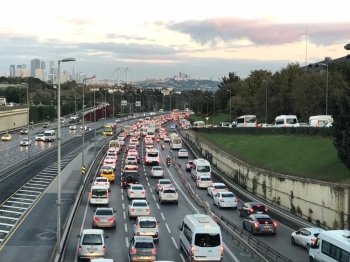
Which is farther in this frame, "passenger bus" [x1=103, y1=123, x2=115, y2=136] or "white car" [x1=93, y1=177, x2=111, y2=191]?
"passenger bus" [x1=103, y1=123, x2=115, y2=136]

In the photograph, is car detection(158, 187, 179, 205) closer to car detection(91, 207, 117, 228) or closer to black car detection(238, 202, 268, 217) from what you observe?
black car detection(238, 202, 268, 217)

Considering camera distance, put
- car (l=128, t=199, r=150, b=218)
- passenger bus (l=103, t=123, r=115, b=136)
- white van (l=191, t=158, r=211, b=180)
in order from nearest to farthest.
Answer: car (l=128, t=199, r=150, b=218)
white van (l=191, t=158, r=211, b=180)
passenger bus (l=103, t=123, r=115, b=136)

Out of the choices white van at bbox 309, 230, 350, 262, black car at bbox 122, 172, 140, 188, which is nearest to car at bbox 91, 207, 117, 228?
white van at bbox 309, 230, 350, 262

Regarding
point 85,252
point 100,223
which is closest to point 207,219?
point 85,252

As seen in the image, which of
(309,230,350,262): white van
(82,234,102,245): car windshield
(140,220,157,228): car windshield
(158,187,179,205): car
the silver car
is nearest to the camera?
(309,230,350,262): white van

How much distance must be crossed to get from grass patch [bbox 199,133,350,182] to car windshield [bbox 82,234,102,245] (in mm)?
15131

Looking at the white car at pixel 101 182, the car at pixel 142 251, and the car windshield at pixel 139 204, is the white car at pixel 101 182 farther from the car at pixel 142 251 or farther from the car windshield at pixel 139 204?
the car at pixel 142 251

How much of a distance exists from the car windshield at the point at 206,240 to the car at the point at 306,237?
5532mm

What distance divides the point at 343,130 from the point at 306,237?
852cm

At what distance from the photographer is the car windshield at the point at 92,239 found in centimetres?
2347

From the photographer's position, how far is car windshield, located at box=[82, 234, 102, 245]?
23.5m

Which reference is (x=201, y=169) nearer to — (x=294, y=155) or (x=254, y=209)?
(x=294, y=155)

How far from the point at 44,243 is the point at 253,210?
42.1 feet

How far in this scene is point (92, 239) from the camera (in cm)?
2364
